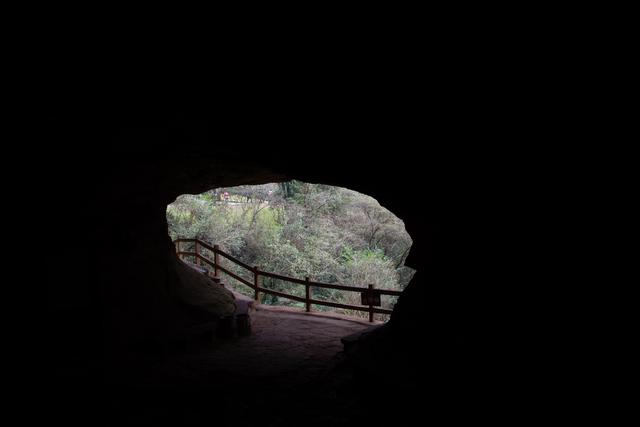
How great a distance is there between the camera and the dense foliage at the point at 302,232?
15.7 meters

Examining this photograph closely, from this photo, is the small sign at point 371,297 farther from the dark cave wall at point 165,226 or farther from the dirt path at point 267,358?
the dark cave wall at point 165,226

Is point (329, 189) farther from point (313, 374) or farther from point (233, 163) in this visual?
point (313, 374)

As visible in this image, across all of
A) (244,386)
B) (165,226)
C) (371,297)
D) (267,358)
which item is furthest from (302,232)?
(244,386)

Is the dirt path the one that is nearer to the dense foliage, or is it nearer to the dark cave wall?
the dark cave wall

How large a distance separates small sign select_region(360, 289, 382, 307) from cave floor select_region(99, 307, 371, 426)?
3.86ft

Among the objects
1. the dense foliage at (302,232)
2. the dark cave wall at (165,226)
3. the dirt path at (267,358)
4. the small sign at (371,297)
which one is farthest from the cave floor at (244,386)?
the dense foliage at (302,232)

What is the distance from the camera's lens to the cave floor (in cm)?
414

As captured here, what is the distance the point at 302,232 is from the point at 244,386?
12702 mm

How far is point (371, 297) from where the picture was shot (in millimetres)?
8008

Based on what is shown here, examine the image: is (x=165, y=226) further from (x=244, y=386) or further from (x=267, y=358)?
(x=244, y=386)

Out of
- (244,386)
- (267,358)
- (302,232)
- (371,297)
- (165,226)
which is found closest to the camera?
(244,386)

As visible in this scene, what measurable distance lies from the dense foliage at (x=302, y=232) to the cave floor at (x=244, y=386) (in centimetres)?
706

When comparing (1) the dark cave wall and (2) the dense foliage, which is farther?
(2) the dense foliage

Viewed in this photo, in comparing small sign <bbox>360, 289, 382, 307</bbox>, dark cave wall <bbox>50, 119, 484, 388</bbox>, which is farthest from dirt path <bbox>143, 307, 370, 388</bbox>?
dark cave wall <bbox>50, 119, 484, 388</bbox>
